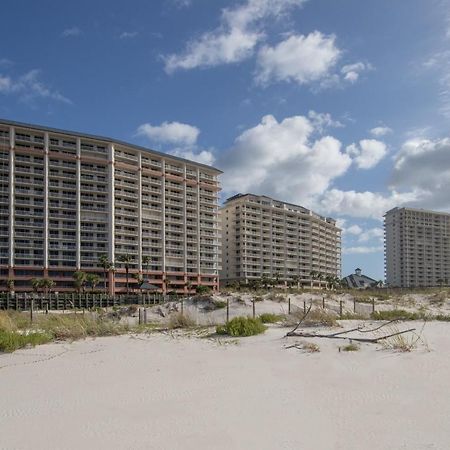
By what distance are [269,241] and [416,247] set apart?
78730 mm

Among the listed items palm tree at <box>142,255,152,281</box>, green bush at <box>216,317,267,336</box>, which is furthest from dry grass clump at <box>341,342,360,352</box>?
palm tree at <box>142,255,152,281</box>

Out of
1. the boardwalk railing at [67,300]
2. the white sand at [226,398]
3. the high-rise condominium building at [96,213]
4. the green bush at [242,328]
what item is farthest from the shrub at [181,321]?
the high-rise condominium building at [96,213]

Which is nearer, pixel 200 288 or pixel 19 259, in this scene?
pixel 19 259

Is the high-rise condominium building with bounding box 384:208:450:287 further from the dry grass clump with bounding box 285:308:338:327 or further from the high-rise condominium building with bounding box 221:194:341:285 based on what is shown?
the dry grass clump with bounding box 285:308:338:327

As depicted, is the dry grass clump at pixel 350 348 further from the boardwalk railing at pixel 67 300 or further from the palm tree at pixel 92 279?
the palm tree at pixel 92 279

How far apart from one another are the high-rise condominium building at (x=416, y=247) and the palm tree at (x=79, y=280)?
434ft

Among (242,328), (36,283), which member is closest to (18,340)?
(242,328)

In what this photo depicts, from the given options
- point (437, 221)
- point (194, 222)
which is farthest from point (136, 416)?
point (437, 221)

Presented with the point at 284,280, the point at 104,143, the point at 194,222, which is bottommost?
the point at 284,280

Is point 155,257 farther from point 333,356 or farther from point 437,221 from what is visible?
point 437,221

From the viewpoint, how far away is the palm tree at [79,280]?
284ft

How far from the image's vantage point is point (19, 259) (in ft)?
289

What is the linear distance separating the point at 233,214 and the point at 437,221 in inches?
3959

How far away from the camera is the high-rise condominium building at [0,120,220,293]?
90.5m
